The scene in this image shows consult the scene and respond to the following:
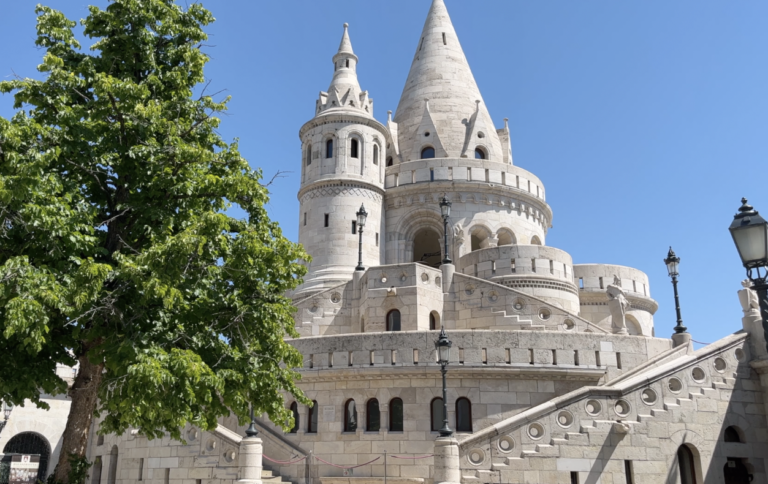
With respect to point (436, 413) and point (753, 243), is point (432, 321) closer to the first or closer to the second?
point (436, 413)

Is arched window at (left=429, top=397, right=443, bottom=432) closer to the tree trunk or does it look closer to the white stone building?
the white stone building

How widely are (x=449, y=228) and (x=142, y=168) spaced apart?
2234 centimetres

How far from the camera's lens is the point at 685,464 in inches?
639

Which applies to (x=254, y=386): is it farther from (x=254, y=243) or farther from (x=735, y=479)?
(x=735, y=479)

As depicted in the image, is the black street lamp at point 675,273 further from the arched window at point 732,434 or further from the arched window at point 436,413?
the arched window at point 436,413

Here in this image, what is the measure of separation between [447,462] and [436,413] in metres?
3.70

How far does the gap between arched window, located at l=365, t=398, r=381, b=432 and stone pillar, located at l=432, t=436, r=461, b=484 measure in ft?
13.1

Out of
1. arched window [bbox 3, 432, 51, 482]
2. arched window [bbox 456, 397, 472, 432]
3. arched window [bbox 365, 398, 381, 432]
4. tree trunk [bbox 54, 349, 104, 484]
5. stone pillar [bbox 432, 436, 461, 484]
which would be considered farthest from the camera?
arched window [bbox 3, 432, 51, 482]

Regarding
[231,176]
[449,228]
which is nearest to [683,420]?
[231,176]

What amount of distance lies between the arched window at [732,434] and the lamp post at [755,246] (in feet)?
28.0

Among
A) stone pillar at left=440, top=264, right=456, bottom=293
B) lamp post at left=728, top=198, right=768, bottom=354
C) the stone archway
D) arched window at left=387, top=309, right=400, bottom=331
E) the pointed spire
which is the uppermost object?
the pointed spire

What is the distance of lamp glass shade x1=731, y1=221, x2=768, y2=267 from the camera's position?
8.88 metres

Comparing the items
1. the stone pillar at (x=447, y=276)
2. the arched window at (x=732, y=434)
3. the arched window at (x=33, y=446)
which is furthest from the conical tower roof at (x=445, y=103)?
the arched window at (x=732, y=434)

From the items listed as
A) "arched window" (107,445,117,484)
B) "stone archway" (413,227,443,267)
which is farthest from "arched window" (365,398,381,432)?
"stone archway" (413,227,443,267)
